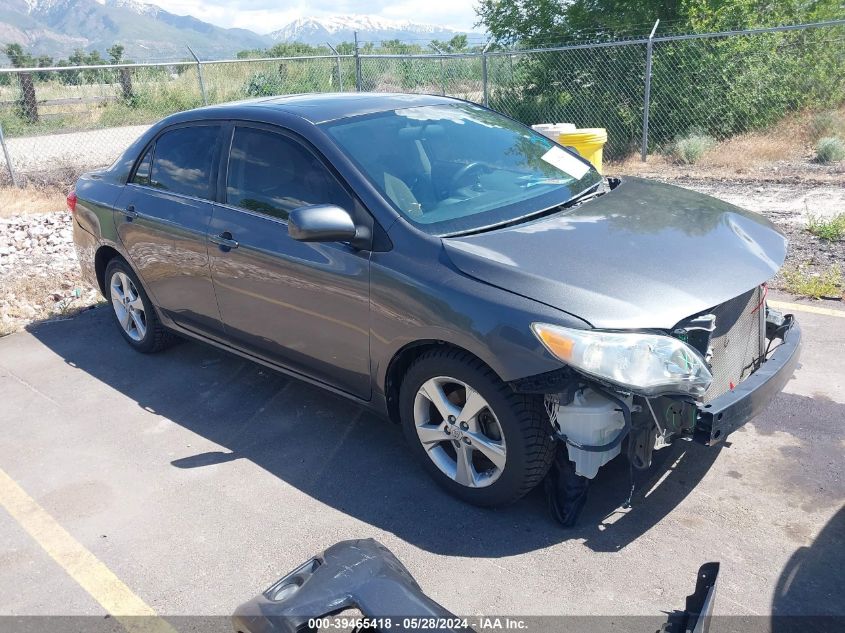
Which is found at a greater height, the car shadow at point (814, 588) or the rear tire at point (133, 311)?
the rear tire at point (133, 311)

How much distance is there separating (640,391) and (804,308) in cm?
322

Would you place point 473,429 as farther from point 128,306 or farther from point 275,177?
point 128,306

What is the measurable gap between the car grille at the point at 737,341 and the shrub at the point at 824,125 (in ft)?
31.1

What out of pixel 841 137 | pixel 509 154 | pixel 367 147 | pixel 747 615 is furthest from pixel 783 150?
pixel 747 615

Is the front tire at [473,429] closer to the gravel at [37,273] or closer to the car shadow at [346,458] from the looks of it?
the car shadow at [346,458]

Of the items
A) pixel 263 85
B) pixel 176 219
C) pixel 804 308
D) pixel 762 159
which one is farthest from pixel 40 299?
pixel 263 85

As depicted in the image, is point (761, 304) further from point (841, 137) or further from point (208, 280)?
point (841, 137)

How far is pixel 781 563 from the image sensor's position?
297cm

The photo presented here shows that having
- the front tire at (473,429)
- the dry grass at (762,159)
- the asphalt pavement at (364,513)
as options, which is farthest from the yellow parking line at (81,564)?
the dry grass at (762,159)

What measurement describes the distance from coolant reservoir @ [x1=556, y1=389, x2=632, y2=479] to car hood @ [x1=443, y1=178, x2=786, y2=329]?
326mm

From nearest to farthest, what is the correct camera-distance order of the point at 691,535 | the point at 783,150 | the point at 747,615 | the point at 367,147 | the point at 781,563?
the point at 747,615
the point at 781,563
the point at 691,535
the point at 367,147
the point at 783,150

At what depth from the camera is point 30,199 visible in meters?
10.9

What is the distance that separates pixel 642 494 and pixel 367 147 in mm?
2146

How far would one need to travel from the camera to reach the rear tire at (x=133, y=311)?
17.3ft
